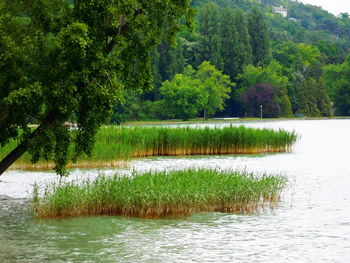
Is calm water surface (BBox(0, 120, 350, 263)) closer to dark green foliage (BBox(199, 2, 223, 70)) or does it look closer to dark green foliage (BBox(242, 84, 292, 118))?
dark green foliage (BBox(242, 84, 292, 118))

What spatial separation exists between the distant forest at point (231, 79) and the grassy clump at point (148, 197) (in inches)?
2920

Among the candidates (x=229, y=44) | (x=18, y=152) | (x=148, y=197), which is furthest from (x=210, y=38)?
(x=148, y=197)

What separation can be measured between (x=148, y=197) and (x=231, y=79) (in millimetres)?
108880

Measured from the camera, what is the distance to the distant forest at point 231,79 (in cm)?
10488

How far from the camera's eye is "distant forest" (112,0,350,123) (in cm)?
10488

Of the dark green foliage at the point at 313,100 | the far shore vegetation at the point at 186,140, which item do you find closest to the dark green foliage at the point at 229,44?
the dark green foliage at the point at 313,100

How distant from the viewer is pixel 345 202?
72.7 ft

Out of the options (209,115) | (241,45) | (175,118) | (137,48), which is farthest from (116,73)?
(241,45)

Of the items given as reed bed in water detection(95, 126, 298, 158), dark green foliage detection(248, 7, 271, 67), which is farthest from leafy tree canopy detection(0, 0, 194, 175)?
dark green foliage detection(248, 7, 271, 67)

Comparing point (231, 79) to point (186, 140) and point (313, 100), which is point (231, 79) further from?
point (186, 140)

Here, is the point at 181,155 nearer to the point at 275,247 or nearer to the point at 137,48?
the point at 137,48

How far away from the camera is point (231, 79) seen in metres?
126

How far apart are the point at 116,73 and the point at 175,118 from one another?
8869 cm

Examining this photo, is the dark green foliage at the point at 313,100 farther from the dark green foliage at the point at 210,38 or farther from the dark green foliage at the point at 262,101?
the dark green foliage at the point at 210,38
